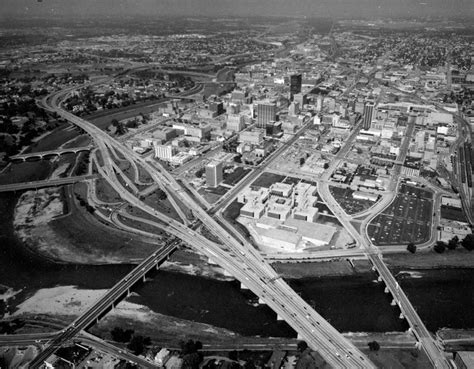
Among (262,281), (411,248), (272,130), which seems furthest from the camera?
(272,130)

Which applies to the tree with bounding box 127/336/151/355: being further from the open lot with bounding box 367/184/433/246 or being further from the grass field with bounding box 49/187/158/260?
the open lot with bounding box 367/184/433/246

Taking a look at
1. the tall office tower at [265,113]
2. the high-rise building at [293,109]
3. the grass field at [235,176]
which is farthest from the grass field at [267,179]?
the high-rise building at [293,109]

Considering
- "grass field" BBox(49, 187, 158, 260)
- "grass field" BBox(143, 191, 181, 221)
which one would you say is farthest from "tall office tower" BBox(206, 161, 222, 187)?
"grass field" BBox(49, 187, 158, 260)

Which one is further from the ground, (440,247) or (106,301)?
(106,301)

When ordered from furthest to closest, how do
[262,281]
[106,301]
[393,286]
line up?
[393,286], [262,281], [106,301]

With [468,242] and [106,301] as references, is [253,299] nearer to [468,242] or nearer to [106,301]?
[106,301]

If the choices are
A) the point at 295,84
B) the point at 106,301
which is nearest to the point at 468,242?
the point at 106,301

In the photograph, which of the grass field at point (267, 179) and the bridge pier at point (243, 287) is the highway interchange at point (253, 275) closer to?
the bridge pier at point (243, 287)
